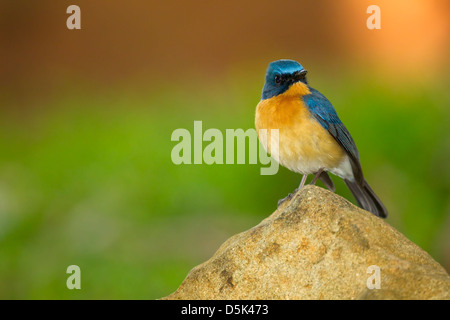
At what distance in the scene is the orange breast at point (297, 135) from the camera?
12.0 ft

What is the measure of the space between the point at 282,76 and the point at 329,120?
1.29ft

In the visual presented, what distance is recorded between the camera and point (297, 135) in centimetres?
363

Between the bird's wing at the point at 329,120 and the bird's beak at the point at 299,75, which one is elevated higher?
the bird's beak at the point at 299,75

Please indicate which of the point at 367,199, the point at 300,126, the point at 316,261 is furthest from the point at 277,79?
the point at 316,261

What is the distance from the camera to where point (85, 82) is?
7.60 meters

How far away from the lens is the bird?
3650mm

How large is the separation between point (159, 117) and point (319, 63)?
195 cm

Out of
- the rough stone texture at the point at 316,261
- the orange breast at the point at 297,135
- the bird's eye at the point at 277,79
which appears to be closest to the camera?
the rough stone texture at the point at 316,261

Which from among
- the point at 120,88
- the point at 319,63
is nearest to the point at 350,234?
the point at 319,63

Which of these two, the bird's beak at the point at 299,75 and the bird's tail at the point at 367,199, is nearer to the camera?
the bird's beak at the point at 299,75

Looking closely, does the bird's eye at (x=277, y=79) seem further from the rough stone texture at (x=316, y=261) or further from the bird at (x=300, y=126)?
the rough stone texture at (x=316, y=261)

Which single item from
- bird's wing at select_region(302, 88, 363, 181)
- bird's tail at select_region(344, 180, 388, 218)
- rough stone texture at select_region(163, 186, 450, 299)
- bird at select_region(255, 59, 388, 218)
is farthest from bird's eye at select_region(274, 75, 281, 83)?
rough stone texture at select_region(163, 186, 450, 299)

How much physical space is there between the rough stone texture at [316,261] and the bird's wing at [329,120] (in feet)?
2.97

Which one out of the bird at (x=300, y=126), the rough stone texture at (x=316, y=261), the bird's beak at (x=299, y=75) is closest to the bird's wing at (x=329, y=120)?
the bird at (x=300, y=126)
